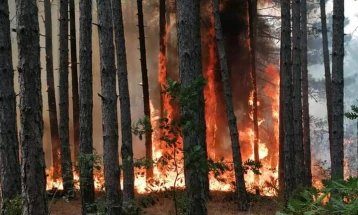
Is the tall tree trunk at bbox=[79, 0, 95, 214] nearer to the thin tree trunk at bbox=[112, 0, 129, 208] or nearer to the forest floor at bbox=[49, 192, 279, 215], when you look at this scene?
the thin tree trunk at bbox=[112, 0, 129, 208]

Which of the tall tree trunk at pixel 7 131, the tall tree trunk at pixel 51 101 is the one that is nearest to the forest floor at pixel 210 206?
the tall tree trunk at pixel 7 131

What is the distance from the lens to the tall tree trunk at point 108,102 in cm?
902

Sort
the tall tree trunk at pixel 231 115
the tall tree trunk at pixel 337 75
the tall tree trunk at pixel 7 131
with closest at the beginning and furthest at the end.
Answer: the tall tree trunk at pixel 7 131 → the tall tree trunk at pixel 337 75 → the tall tree trunk at pixel 231 115

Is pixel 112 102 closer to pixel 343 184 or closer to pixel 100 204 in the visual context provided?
pixel 100 204

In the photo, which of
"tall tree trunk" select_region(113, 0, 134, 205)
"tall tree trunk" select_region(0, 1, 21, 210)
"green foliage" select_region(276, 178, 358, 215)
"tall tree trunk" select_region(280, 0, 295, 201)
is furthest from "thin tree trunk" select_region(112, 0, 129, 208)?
"green foliage" select_region(276, 178, 358, 215)

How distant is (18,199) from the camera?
24.5ft

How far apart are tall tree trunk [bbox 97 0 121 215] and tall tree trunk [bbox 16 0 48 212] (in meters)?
3.06

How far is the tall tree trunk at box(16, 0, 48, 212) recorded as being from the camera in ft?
19.1

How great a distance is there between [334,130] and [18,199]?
23.6 ft

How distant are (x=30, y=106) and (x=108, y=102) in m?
3.23

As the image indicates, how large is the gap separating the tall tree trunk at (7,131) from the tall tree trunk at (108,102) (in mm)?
1786

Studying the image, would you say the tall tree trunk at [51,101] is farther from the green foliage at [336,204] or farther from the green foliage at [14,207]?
the green foliage at [336,204]

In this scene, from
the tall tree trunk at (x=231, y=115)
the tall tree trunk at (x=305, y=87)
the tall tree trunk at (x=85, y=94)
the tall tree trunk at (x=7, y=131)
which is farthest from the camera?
the tall tree trunk at (x=305, y=87)

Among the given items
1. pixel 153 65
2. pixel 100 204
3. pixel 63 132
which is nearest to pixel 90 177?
pixel 100 204
